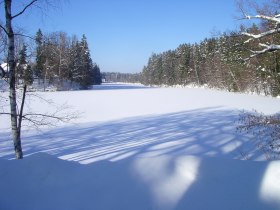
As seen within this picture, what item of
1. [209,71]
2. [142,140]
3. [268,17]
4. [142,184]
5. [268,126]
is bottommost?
[142,140]

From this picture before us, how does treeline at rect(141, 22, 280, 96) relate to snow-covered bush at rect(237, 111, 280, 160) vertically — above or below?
above

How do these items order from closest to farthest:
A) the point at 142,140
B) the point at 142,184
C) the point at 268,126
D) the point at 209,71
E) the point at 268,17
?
the point at 142,184 → the point at 268,17 → the point at 268,126 → the point at 142,140 → the point at 209,71

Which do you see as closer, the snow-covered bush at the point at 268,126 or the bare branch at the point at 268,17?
the bare branch at the point at 268,17

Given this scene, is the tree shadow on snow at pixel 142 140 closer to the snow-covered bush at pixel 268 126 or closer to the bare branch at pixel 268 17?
the snow-covered bush at pixel 268 126

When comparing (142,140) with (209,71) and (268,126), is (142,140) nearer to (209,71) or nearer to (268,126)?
(268,126)

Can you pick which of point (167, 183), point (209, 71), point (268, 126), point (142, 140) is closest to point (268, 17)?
point (268, 126)

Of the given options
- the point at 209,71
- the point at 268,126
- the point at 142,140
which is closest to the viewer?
the point at 268,126

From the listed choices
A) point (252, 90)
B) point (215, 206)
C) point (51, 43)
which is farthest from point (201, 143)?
point (252, 90)

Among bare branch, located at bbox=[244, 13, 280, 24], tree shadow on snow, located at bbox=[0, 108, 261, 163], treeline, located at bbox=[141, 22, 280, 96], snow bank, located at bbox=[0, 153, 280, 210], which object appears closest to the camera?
snow bank, located at bbox=[0, 153, 280, 210]

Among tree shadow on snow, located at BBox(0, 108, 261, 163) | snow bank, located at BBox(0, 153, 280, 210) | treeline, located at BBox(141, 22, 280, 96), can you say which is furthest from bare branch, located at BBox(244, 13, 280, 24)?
tree shadow on snow, located at BBox(0, 108, 261, 163)

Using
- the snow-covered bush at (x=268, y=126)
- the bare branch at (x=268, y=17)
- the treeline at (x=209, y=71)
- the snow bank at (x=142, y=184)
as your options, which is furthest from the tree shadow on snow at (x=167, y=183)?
the treeline at (x=209, y=71)

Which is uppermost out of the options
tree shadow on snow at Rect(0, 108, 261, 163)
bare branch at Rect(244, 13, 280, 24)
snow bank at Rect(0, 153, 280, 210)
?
bare branch at Rect(244, 13, 280, 24)

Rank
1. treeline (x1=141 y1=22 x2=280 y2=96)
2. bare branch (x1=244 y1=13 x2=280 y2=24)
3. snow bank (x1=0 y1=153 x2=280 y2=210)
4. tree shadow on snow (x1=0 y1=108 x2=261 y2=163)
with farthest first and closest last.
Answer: treeline (x1=141 y1=22 x2=280 y2=96) < tree shadow on snow (x1=0 y1=108 x2=261 y2=163) < bare branch (x1=244 y1=13 x2=280 y2=24) < snow bank (x1=0 y1=153 x2=280 y2=210)

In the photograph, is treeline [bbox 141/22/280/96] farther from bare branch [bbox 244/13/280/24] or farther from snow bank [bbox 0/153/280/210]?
snow bank [bbox 0/153/280/210]
